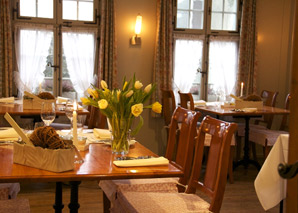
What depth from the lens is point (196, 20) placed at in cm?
621

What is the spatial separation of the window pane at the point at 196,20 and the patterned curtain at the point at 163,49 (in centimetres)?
42

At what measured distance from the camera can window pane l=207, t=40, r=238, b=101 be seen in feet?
20.7

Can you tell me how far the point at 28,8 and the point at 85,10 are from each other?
2.56 feet

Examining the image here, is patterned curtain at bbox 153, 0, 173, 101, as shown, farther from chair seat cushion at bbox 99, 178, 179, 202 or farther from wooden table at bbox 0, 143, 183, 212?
wooden table at bbox 0, 143, 183, 212

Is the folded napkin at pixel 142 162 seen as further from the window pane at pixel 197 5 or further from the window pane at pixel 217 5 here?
the window pane at pixel 217 5

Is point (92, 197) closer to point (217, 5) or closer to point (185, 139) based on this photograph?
point (185, 139)

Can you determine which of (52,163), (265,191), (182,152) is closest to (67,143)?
(52,163)

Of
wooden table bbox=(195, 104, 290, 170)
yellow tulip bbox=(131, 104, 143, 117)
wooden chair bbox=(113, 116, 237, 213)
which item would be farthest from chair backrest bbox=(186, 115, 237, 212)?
wooden table bbox=(195, 104, 290, 170)

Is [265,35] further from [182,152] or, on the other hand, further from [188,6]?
[182,152]

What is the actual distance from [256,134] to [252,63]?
4.95 feet

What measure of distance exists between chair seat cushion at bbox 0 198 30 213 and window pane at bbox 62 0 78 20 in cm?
399

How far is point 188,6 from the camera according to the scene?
6.15 metres

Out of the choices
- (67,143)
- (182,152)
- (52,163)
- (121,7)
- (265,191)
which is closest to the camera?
(52,163)

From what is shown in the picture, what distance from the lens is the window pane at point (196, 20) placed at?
620 cm
